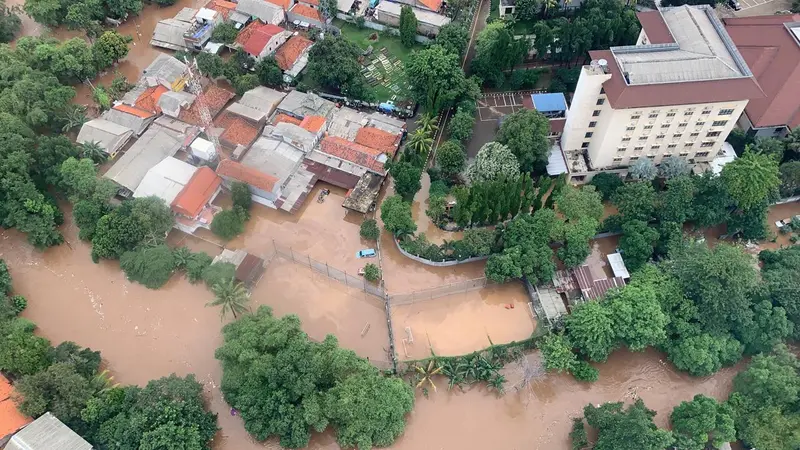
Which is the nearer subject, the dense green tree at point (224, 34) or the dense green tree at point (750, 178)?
the dense green tree at point (750, 178)

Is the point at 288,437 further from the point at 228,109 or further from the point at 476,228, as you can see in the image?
the point at 228,109

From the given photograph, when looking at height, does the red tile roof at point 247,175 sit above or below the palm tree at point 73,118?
above

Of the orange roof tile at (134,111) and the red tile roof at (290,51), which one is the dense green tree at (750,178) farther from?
the orange roof tile at (134,111)

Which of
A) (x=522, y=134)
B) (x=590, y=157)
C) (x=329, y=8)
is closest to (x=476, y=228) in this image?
(x=522, y=134)

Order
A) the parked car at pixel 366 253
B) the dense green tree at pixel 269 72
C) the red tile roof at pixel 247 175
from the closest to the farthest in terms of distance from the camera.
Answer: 1. the parked car at pixel 366 253
2. the red tile roof at pixel 247 175
3. the dense green tree at pixel 269 72

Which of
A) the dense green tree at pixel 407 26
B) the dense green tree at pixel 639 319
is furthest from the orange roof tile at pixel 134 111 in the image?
the dense green tree at pixel 639 319

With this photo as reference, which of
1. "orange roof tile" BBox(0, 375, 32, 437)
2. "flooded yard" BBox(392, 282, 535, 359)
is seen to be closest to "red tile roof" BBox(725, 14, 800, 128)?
"flooded yard" BBox(392, 282, 535, 359)
